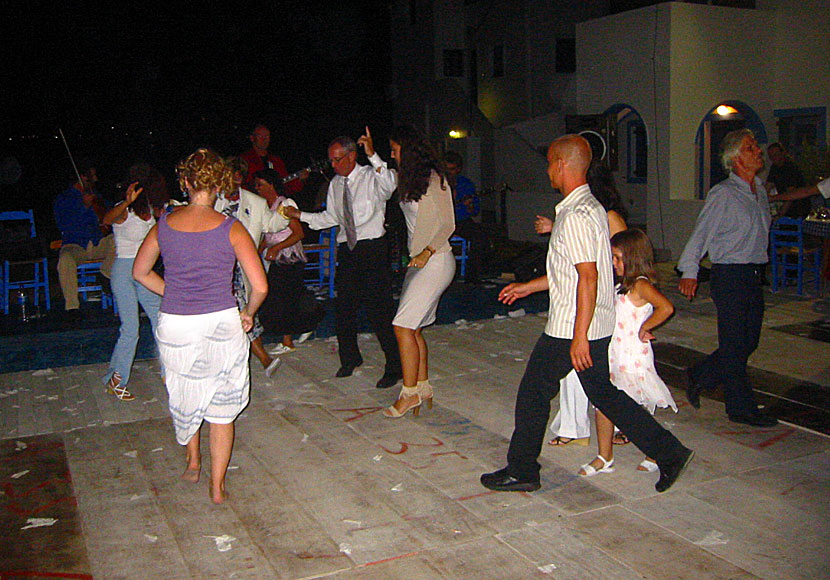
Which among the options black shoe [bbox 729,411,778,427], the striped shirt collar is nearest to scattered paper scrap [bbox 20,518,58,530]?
the striped shirt collar

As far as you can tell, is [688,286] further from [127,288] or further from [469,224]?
[469,224]

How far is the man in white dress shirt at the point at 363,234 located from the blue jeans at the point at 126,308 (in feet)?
4.45

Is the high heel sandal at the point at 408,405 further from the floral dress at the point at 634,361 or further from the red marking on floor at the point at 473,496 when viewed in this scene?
the floral dress at the point at 634,361

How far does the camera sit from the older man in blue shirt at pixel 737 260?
541 centimetres

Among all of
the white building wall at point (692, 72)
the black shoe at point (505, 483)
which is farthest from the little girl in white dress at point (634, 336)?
the white building wall at point (692, 72)

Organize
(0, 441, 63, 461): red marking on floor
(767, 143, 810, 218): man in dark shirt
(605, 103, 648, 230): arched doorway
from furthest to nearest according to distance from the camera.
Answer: (605, 103, 648, 230): arched doorway
(767, 143, 810, 218): man in dark shirt
(0, 441, 63, 461): red marking on floor

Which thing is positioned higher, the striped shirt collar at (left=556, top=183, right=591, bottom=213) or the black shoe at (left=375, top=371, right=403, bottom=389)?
the striped shirt collar at (left=556, top=183, right=591, bottom=213)

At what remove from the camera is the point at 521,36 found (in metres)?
26.8

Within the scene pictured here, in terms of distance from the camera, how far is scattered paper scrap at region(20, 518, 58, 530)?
427 centimetres

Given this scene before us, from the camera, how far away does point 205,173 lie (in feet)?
14.2

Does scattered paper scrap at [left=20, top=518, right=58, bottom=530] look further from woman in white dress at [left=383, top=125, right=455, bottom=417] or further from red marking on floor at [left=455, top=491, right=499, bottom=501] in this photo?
woman in white dress at [left=383, top=125, right=455, bottom=417]

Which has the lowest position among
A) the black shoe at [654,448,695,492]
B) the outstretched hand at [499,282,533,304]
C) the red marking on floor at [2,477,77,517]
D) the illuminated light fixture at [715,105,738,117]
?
the red marking on floor at [2,477,77,517]

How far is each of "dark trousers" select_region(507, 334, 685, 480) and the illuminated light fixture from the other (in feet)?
40.4

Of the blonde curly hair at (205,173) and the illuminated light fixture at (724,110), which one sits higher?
the illuminated light fixture at (724,110)
